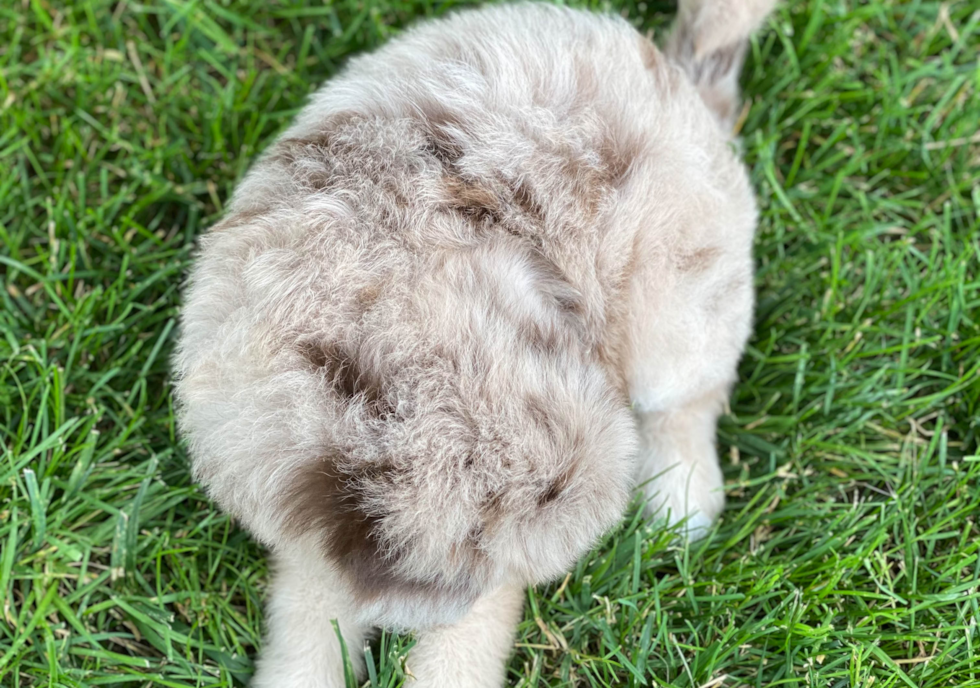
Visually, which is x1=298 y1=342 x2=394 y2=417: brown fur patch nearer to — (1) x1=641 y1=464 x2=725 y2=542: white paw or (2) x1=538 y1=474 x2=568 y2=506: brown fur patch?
(2) x1=538 y1=474 x2=568 y2=506: brown fur patch

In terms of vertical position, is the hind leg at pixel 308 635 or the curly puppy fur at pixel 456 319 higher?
the curly puppy fur at pixel 456 319

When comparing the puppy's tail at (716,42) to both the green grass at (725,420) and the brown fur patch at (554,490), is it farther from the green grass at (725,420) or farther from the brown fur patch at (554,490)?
the brown fur patch at (554,490)

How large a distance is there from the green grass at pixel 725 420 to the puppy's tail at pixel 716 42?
0.91ft

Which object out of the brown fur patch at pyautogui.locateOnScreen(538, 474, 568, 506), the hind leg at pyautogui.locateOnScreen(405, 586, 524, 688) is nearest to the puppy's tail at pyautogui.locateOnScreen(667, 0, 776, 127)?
the brown fur patch at pyautogui.locateOnScreen(538, 474, 568, 506)

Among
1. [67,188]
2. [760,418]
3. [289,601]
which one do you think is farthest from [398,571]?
[67,188]

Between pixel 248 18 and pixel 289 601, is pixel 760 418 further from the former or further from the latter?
pixel 248 18

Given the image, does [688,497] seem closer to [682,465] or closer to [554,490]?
[682,465]

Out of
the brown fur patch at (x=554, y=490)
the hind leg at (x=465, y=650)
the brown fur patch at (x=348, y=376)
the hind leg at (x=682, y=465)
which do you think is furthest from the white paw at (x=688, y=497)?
the brown fur patch at (x=348, y=376)

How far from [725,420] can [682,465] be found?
0.25m

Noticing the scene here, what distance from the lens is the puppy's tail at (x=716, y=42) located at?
6.71 ft

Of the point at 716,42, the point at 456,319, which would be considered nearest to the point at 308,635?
the point at 456,319

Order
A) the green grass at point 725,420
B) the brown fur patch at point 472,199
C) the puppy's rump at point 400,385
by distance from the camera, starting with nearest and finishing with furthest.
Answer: the puppy's rump at point 400,385
the brown fur patch at point 472,199
the green grass at point 725,420

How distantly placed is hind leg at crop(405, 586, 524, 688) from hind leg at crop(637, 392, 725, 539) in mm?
526

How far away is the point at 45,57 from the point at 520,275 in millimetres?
1849
